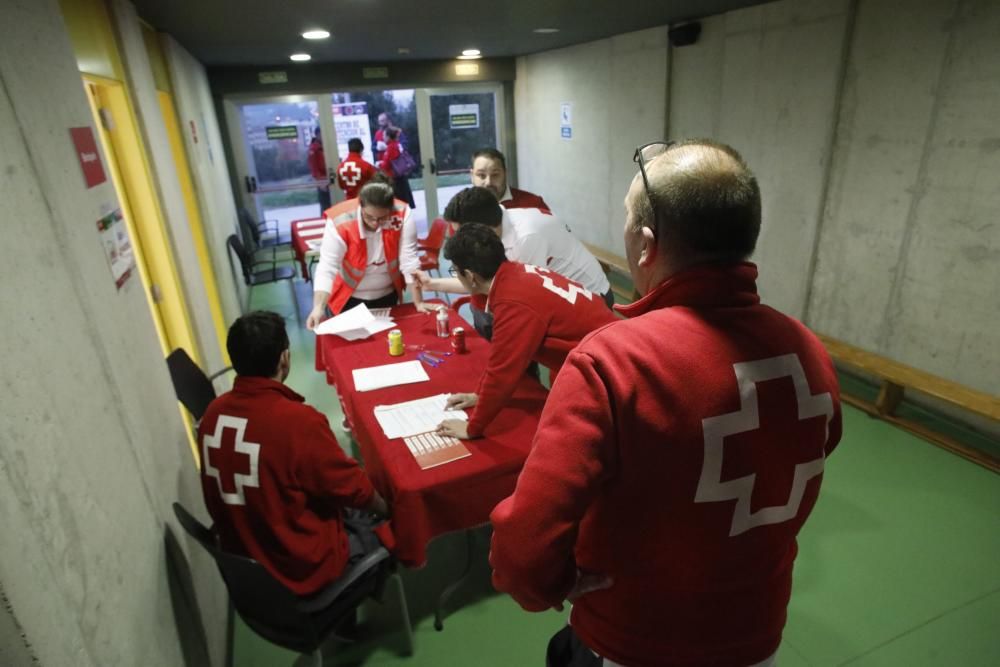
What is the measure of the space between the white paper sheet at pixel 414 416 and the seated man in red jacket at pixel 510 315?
2.2 inches

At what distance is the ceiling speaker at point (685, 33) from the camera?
16.6 feet

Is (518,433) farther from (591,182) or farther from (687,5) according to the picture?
(591,182)

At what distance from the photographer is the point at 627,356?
864 mm

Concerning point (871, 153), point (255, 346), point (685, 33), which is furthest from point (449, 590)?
point (685, 33)

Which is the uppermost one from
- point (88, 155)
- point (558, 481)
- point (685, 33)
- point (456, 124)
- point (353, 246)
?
point (685, 33)

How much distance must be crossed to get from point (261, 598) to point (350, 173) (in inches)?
261

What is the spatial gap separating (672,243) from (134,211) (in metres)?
3.13

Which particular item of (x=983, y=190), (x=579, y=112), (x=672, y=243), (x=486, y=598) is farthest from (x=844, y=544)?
(x=579, y=112)

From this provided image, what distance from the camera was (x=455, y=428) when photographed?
2.09 m

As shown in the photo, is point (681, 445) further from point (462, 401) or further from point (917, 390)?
point (917, 390)

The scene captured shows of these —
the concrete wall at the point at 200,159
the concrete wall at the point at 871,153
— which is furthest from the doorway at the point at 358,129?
the concrete wall at the point at 871,153

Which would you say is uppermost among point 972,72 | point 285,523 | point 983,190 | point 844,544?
point 972,72

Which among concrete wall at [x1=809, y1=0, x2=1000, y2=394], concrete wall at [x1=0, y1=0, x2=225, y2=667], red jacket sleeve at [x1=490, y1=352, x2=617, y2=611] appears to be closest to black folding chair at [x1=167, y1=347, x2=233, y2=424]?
concrete wall at [x1=0, y1=0, x2=225, y2=667]

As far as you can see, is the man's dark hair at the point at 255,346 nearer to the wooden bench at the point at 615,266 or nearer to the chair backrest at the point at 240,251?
the chair backrest at the point at 240,251
